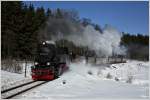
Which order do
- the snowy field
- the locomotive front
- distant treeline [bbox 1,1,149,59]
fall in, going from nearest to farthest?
the snowy field < the locomotive front < distant treeline [bbox 1,1,149,59]

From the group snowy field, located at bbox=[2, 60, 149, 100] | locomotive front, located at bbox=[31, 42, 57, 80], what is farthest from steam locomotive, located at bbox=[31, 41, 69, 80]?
snowy field, located at bbox=[2, 60, 149, 100]

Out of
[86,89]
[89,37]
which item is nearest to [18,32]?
[89,37]

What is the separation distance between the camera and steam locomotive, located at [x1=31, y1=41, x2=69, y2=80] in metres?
20.5

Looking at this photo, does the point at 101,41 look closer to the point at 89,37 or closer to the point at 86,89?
the point at 89,37

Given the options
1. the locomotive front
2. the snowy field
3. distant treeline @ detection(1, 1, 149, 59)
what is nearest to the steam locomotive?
the locomotive front

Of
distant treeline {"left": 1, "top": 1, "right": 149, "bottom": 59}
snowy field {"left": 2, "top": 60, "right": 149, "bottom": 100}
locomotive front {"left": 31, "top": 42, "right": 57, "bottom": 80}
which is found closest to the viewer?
snowy field {"left": 2, "top": 60, "right": 149, "bottom": 100}

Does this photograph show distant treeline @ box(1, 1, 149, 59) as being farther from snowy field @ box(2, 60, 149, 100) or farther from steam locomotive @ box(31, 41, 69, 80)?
steam locomotive @ box(31, 41, 69, 80)

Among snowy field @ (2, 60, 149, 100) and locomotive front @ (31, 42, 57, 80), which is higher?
locomotive front @ (31, 42, 57, 80)

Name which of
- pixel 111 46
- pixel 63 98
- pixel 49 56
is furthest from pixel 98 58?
pixel 63 98

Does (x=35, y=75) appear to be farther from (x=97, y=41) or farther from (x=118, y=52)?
(x=118, y=52)

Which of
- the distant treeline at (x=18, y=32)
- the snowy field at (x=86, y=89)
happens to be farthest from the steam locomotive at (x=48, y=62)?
the distant treeline at (x=18, y=32)

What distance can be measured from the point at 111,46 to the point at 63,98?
27.5 meters

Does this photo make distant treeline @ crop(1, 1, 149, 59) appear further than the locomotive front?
Yes

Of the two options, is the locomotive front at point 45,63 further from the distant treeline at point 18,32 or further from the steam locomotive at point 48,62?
the distant treeline at point 18,32
